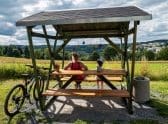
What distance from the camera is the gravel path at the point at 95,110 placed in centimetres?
732

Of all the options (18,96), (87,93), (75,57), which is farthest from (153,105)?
(18,96)

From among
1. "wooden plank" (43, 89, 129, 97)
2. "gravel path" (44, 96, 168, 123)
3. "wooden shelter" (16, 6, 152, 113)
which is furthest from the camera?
"wooden plank" (43, 89, 129, 97)

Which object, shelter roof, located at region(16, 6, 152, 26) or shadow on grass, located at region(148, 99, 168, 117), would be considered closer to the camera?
shelter roof, located at region(16, 6, 152, 26)

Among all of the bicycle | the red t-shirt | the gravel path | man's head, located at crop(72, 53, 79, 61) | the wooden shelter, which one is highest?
the wooden shelter

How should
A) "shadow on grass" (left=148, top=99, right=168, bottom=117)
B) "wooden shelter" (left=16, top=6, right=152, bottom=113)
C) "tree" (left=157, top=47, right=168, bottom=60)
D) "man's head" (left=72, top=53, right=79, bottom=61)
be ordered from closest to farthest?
"wooden shelter" (left=16, top=6, right=152, bottom=113) → "shadow on grass" (left=148, top=99, right=168, bottom=117) → "man's head" (left=72, top=53, right=79, bottom=61) → "tree" (left=157, top=47, right=168, bottom=60)

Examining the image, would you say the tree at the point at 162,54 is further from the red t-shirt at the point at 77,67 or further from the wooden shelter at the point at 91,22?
the red t-shirt at the point at 77,67

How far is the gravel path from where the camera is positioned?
24.0 feet

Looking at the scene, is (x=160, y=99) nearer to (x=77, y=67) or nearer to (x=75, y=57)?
(x=77, y=67)

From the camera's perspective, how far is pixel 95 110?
8.05 m

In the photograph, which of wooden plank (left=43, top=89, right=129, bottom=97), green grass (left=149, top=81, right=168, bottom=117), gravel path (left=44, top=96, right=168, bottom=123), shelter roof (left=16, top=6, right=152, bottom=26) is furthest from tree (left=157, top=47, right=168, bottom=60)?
shelter roof (left=16, top=6, right=152, bottom=26)

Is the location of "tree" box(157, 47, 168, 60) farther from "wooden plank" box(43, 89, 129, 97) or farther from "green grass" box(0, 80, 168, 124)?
"wooden plank" box(43, 89, 129, 97)

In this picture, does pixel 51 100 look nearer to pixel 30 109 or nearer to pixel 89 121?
pixel 30 109

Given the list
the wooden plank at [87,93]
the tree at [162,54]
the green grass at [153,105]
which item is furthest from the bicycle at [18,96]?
the tree at [162,54]

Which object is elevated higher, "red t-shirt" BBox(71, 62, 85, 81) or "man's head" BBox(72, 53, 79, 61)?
"man's head" BBox(72, 53, 79, 61)
